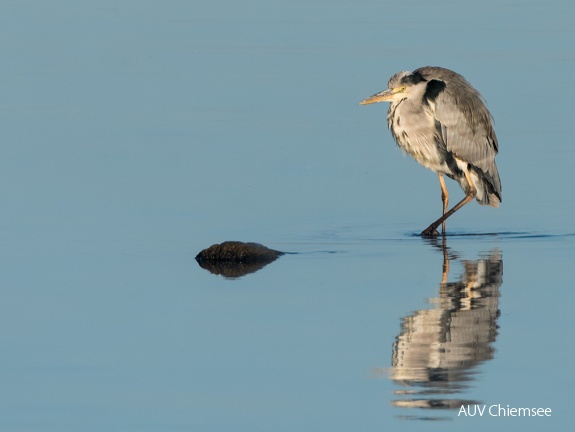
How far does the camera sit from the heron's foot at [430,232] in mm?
13742

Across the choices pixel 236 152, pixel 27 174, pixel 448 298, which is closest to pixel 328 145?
pixel 236 152

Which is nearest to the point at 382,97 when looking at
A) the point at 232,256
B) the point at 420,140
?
the point at 420,140

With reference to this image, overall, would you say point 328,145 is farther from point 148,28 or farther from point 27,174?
point 148,28

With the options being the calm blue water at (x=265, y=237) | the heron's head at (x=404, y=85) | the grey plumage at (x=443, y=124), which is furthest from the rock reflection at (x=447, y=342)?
the heron's head at (x=404, y=85)

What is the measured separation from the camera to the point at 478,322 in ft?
33.9

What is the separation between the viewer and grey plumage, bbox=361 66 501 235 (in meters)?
15.1

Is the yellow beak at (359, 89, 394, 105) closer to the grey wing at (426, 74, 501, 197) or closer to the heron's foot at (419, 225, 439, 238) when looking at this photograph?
the grey wing at (426, 74, 501, 197)

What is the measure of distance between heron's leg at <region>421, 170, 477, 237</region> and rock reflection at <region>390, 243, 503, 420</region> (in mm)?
1778

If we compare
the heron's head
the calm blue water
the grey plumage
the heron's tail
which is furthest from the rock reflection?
the heron's head

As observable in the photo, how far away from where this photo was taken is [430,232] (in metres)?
13.8

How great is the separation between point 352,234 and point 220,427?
5.53 metres

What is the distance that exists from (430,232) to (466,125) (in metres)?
1.69

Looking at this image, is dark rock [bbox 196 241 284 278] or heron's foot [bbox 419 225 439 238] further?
heron's foot [bbox 419 225 439 238]

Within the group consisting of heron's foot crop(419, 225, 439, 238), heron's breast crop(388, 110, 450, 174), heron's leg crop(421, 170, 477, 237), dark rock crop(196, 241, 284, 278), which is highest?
heron's breast crop(388, 110, 450, 174)
